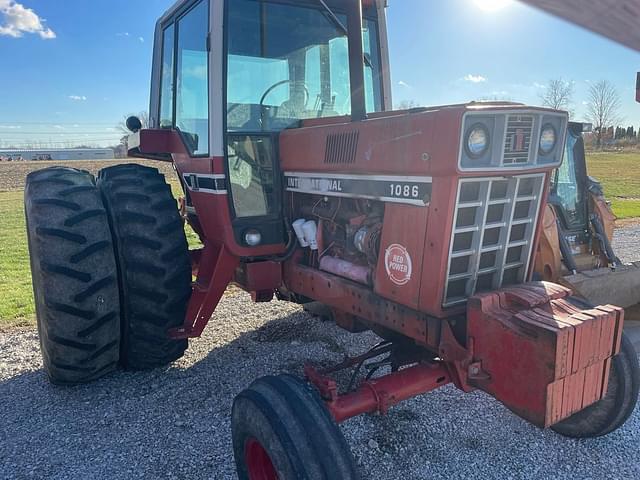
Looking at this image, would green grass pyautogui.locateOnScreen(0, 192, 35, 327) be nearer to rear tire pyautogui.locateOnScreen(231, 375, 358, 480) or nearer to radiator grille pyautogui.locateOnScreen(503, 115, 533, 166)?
rear tire pyautogui.locateOnScreen(231, 375, 358, 480)

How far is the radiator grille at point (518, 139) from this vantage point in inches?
87.7

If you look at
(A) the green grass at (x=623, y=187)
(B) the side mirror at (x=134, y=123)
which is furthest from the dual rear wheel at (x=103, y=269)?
(A) the green grass at (x=623, y=187)

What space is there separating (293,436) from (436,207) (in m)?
1.12

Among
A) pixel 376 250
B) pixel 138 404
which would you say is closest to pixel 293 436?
pixel 376 250

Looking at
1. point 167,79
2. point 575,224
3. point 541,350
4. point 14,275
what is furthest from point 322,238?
point 14,275

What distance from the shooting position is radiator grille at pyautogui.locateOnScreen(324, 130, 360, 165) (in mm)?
2668

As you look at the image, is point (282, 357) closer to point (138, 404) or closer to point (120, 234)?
point (138, 404)

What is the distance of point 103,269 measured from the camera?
3242mm

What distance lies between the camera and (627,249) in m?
8.61

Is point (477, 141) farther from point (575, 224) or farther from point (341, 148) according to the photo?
point (575, 224)

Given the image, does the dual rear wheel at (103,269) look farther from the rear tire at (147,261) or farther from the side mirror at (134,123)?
the side mirror at (134,123)

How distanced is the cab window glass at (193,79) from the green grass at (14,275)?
2906mm

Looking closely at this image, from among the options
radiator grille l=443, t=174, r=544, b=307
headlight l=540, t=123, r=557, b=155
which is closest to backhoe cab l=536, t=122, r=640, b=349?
radiator grille l=443, t=174, r=544, b=307

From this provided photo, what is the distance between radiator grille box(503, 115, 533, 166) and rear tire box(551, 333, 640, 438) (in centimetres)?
132
